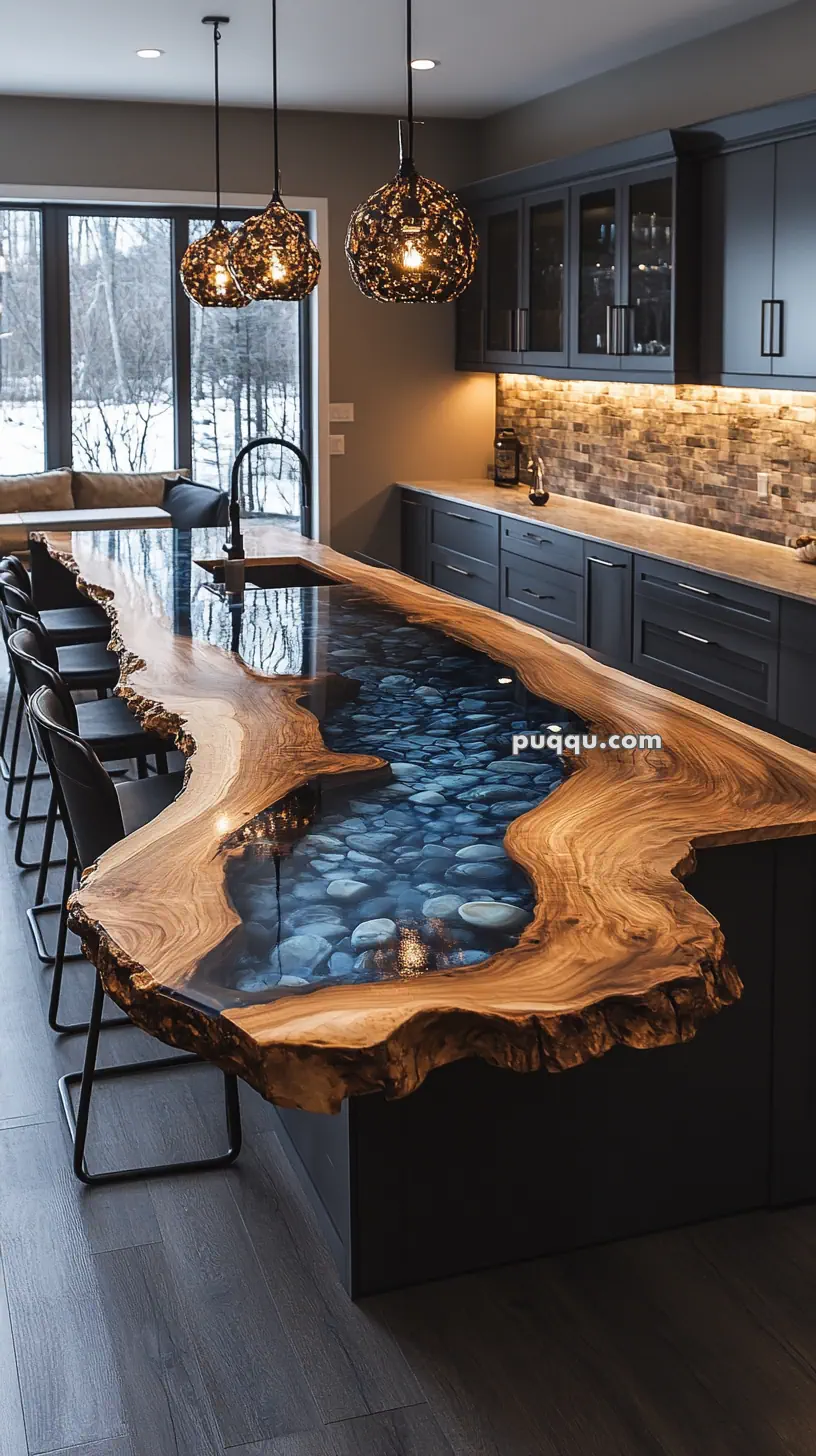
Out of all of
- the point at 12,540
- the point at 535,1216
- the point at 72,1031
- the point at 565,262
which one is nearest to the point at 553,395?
the point at 565,262

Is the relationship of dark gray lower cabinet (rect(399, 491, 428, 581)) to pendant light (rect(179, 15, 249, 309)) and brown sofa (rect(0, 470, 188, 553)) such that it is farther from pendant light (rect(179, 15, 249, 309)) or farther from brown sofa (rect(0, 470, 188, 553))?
pendant light (rect(179, 15, 249, 309))

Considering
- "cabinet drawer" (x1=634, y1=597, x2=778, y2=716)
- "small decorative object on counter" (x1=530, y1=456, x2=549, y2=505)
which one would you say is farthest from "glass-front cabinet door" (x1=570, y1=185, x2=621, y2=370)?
"cabinet drawer" (x1=634, y1=597, x2=778, y2=716)

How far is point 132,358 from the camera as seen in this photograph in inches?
307

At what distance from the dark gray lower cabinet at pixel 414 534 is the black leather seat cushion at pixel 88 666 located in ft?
9.85

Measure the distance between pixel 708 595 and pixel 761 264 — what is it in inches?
47.2

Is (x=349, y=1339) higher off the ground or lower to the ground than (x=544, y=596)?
lower

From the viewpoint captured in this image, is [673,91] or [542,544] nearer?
[673,91]

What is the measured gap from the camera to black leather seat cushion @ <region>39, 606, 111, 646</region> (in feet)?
17.1

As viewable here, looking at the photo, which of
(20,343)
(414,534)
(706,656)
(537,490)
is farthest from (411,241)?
(20,343)

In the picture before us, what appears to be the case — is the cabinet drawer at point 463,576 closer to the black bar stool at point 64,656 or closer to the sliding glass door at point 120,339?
the sliding glass door at point 120,339

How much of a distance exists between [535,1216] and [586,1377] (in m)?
0.31

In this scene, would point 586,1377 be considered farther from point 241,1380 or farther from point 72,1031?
point 72,1031

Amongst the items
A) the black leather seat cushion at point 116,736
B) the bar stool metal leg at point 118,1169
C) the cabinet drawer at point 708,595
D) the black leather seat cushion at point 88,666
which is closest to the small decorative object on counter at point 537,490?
the cabinet drawer at point 708,595

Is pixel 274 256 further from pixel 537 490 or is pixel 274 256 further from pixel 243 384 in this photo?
pixel 243 384
